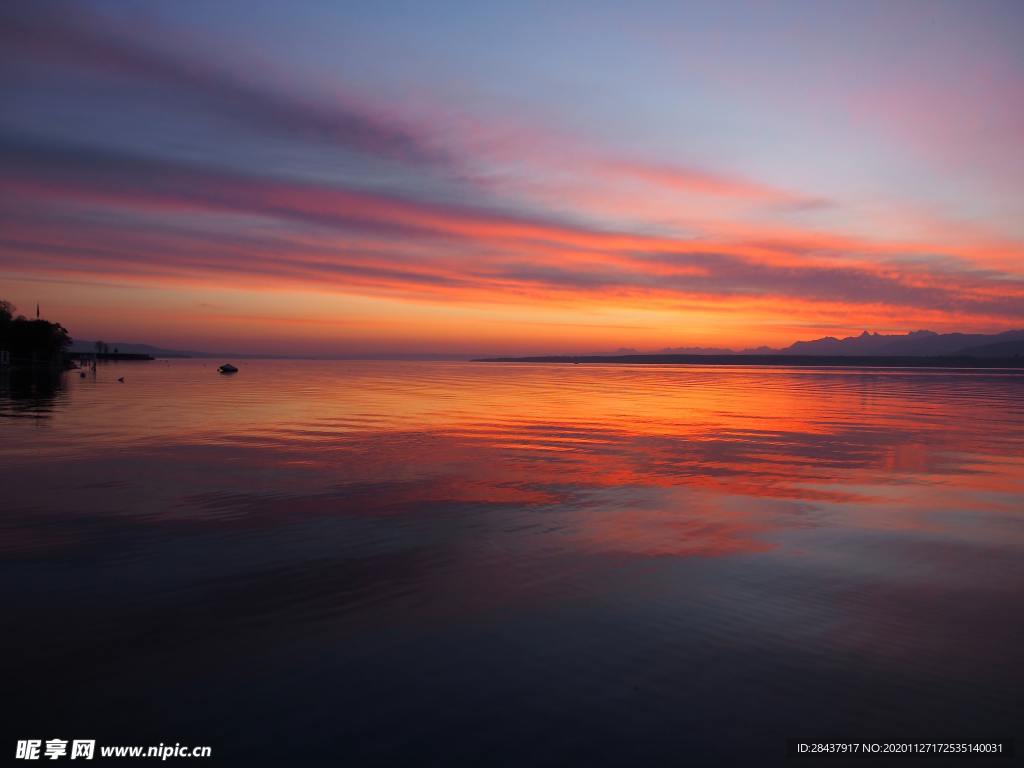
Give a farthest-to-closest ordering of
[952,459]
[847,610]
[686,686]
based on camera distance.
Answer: [952,459] → [847,610] → [686,686]

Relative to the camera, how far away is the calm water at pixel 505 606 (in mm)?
6066

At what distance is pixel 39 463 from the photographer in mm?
19688

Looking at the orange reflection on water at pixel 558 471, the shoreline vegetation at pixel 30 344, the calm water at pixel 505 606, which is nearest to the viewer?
the calm water at pixel 505 606

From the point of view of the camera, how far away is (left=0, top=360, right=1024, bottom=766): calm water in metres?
6.07

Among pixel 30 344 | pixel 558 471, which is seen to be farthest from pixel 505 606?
pixel 30 344

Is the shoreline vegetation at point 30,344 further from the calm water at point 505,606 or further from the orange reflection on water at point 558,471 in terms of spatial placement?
the calm water at point 505,606

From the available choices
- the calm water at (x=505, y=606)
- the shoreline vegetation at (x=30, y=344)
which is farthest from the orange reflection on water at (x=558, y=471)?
the shoreline vegetation at (x=30, y=344)

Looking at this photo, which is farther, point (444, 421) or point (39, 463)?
point (444, 421)

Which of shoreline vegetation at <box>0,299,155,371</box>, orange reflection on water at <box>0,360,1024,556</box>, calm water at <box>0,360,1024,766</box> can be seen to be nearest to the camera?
calm water at <box>0,360,1024,766</box>

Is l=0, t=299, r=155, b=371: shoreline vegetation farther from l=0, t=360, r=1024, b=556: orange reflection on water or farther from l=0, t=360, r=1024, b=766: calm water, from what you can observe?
l=0, t=360, r=1024, b=766: calm water

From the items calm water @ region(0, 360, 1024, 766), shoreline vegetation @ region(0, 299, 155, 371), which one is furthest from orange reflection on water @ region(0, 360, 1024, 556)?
shoreline vegetation @ region(0, 299, 155, 371)


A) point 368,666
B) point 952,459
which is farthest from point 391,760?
point 952,459

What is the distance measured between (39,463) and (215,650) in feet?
54.4

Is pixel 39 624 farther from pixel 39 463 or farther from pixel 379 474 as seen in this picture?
pixel 39 463
